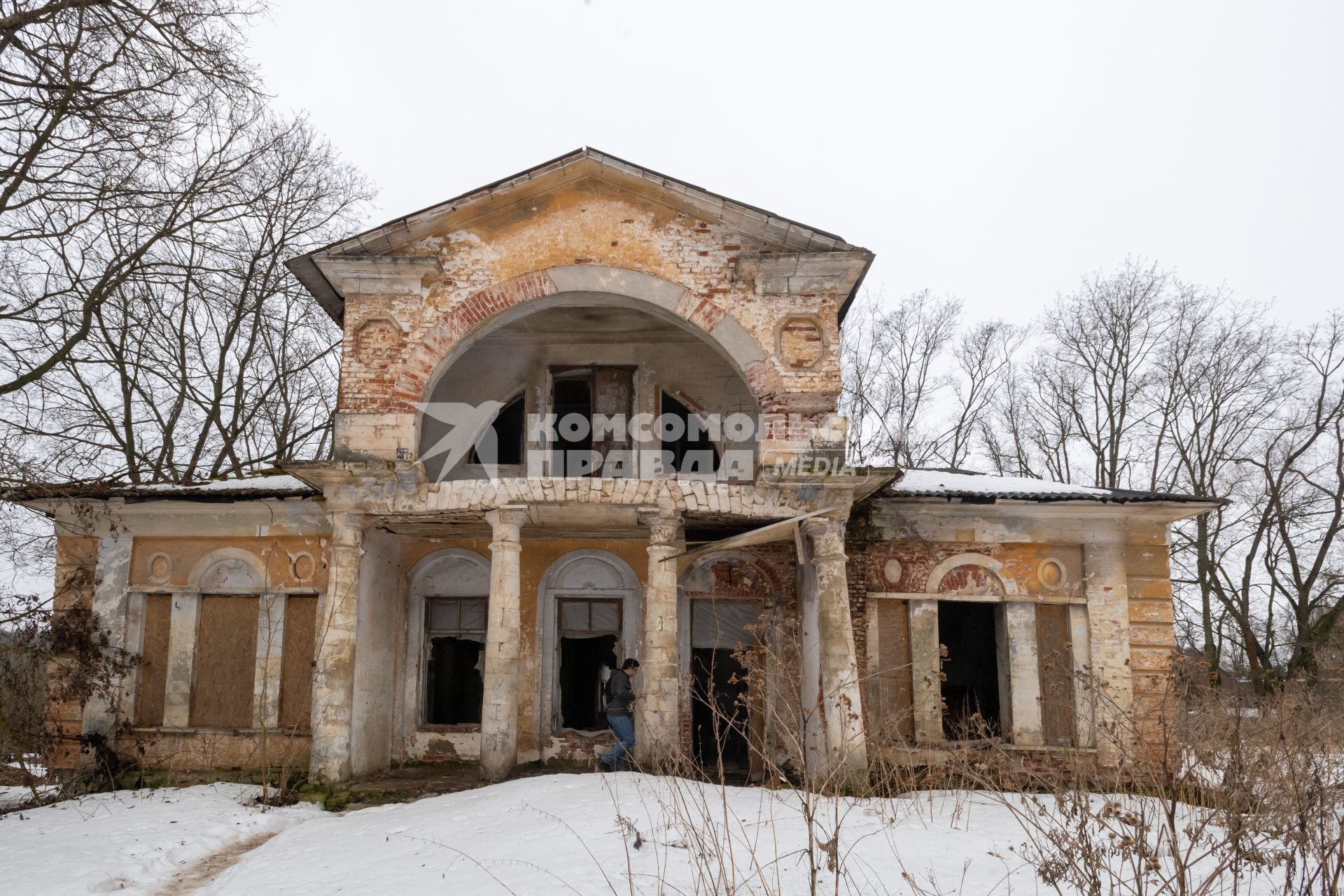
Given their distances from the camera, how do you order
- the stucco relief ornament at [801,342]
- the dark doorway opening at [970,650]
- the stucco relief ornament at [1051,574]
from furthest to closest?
the dark doorway opening at [970,650], the stucco relief ornament at [1051,574], the stucco relief ornament at [801,342]

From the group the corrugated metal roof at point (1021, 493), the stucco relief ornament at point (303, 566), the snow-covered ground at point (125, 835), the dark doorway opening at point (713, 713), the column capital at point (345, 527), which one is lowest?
the snow-covered ground at point (125, 835)

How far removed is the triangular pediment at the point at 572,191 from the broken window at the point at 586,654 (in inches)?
213

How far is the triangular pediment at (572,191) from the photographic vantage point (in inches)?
438

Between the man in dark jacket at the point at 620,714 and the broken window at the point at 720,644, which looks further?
the broken window at the point at 720,644

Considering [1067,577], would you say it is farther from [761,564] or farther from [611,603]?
[611,603]

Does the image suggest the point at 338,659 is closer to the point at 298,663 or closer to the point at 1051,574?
the point at 298,663

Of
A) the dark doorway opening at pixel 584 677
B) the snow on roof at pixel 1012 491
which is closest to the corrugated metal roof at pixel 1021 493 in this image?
the snow on roof at pixel 1012 491

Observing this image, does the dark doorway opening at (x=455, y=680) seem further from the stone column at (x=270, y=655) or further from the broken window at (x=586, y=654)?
the stone column at (x=270, y=655)

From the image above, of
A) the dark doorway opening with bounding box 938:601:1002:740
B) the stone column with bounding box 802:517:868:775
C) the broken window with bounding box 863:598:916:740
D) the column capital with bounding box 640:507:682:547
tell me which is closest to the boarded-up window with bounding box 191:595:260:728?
the column capital with bounding box 640:507:682:547

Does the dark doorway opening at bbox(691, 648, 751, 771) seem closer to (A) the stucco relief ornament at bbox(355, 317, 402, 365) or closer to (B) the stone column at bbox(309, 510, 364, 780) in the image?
(B) the stone column at bbox(309, 510, 364, 780)

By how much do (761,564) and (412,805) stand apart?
5.62 m

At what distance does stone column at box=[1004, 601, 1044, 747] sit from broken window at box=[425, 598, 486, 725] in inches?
283

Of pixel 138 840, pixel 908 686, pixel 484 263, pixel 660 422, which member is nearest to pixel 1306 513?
pixel 908 686

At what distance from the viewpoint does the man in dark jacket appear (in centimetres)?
1114
